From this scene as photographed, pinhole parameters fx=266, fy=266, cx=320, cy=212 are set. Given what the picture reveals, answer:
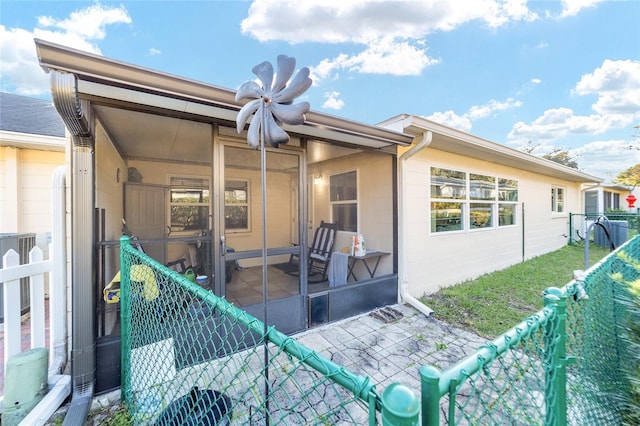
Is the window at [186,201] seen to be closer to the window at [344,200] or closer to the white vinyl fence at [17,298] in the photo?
the white vinyl fence at [17,298]

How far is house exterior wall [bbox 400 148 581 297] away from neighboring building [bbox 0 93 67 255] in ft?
18.4

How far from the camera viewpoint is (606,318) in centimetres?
176

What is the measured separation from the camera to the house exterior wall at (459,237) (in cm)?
456

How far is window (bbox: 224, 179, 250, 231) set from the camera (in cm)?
303

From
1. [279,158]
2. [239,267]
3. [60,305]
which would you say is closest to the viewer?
[60,305]

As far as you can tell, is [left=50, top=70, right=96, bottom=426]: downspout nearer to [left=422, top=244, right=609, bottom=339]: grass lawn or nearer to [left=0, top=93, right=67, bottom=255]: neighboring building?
[left=0, top=93, right=67, bottom=255]: neighboring building

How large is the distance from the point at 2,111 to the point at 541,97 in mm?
21707

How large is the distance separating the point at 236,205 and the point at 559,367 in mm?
3372

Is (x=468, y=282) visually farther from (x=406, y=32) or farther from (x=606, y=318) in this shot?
(x=406, y=32)

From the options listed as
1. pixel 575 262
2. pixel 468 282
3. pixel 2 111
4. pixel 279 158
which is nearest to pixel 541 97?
pixel 575 262

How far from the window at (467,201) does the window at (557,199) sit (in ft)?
15.9

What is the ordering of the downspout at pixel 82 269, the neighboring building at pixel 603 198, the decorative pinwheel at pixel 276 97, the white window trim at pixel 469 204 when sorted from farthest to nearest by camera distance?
the neighboring building at pixel 603 198, the white window trim at pixel 469 204, the downspout at pixel 82 269, the decorative pinwheel at pixel 276 97

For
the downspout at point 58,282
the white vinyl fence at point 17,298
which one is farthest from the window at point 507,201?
the white vinyl fence at point 17,298

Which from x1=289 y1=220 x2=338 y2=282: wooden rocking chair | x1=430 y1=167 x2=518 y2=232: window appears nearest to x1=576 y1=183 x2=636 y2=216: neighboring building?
x1=430 y1=167 x2=518 y2=232: window
